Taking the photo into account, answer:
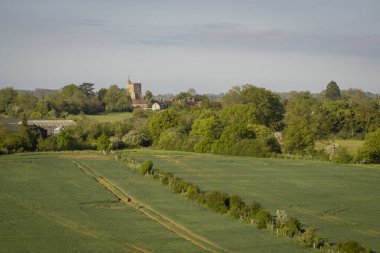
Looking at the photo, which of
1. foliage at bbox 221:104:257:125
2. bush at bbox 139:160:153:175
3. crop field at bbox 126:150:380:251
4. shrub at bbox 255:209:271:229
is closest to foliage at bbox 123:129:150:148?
crop field at bbox 126:150:380:251

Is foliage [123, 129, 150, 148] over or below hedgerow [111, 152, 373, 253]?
over

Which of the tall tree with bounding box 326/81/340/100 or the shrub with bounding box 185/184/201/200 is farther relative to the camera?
the tall tree with bounding box 326/81/340/100

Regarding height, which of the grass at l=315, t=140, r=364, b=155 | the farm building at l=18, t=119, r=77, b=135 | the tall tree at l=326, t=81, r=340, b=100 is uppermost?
the tall tree at l=326, t=81, r=340, b=100

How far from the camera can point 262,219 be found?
3244 centimetres

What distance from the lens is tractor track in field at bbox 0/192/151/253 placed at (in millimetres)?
27500

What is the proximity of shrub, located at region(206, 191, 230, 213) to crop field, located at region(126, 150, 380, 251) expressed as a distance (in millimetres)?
3105

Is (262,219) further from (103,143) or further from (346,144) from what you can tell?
(346,144)

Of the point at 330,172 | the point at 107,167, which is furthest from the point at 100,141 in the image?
the point at 330,172

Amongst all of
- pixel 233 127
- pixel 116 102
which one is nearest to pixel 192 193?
pixel 233 127

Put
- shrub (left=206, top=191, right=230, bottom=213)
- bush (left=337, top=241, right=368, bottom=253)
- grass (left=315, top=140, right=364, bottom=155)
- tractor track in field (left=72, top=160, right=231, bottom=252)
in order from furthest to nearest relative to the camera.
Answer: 1. grass (left=315, top=140, right=364, bottom=155)
2. shrub (left=206, top=191, right=230, bottom=213)
3. tractor track in field (left=72, top=160, right=231, bottom=252)
4. bush (left=337, top=241, right=368, bottom=253)

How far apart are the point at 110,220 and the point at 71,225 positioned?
2.43m

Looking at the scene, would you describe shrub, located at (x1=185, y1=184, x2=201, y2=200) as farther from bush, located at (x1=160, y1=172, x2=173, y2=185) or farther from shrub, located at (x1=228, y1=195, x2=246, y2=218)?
bush, located at (x1=160, y1=172, x2=173, y2=185)

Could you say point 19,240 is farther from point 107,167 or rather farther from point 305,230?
point 107,167

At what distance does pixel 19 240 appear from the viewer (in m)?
28.2
